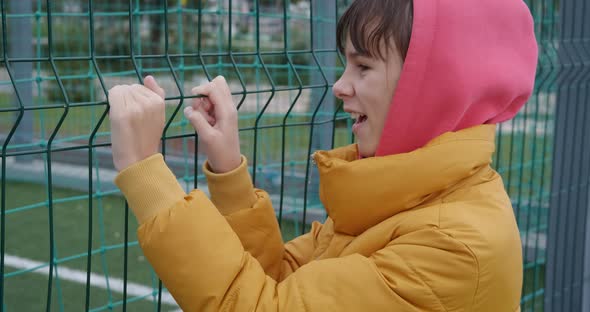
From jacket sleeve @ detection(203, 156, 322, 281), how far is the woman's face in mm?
229

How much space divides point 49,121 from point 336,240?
7011mm

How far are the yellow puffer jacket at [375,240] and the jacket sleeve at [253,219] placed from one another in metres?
0.01

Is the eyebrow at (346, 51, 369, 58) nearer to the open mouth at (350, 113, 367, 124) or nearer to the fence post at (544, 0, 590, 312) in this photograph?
the open mouth at (350, 113, 367, 124)

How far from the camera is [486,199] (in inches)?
54.9

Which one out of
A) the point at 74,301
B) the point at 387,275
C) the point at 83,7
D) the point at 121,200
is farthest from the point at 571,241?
the point at 83,7

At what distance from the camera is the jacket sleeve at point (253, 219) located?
1.48m

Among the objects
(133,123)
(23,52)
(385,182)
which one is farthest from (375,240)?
(23,52)

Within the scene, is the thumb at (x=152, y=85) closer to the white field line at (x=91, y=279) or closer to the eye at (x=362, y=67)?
the eye at (x=362, y=67)

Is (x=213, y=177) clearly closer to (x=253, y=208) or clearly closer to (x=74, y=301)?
(x=253, y=208)

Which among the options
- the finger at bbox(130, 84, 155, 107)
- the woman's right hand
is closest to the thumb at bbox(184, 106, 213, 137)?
the woman's right hand

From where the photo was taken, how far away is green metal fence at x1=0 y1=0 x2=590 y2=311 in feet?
5.10

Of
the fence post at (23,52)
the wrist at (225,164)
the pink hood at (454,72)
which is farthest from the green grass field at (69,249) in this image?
the pink hood at (454,72)

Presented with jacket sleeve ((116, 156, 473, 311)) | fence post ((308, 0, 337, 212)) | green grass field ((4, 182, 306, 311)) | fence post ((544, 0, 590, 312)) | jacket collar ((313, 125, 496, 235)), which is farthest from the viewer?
fence post ((308, 0, 337, 212))

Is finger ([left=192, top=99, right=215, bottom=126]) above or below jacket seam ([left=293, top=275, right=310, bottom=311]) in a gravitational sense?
above
